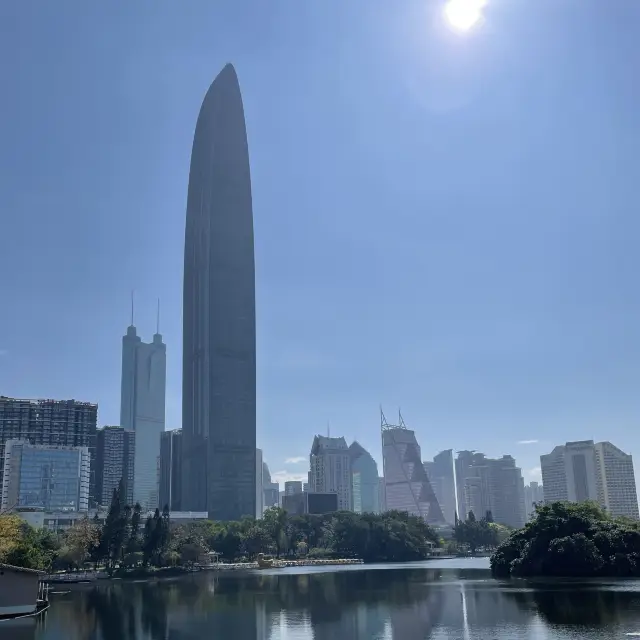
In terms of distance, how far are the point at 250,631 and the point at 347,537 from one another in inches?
3694

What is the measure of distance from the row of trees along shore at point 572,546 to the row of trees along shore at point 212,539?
4221 cm

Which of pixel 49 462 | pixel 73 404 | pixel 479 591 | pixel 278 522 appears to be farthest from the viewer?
pixel 73 404

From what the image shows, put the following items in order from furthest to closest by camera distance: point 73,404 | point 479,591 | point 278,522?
point 73,404 < point 278,522 < point 479,591

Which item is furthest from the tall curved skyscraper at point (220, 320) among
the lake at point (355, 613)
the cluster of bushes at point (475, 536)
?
the lake at point (355, 613)

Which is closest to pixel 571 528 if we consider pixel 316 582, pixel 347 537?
pixel 316 582

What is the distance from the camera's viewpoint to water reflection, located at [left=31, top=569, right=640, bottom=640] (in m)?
33.8

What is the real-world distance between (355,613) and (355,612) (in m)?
0.49

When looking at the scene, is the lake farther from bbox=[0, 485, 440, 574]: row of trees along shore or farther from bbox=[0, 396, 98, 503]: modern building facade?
bbox=[0, 396, 98, 503]: modern building facade

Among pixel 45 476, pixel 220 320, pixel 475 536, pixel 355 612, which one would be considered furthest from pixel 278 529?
pixel 355 612

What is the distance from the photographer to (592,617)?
35.7m

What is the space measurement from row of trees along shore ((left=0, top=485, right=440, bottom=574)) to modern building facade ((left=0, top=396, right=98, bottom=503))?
5933 centimetres

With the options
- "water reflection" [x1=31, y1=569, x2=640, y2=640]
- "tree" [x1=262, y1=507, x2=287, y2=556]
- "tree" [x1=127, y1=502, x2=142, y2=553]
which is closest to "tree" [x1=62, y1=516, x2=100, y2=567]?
"tree" [x1=127, y1=502, x2=142, y2=553]

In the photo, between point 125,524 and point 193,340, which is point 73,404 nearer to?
point 193,340

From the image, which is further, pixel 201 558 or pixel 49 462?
pixel 49 462
